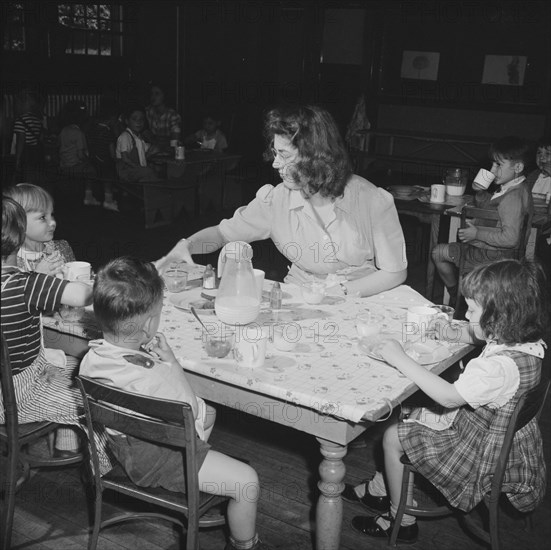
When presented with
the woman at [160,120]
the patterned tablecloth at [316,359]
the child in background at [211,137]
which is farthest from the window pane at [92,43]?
the patterned tablecloth at [316,359]

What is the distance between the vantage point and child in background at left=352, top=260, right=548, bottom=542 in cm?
199

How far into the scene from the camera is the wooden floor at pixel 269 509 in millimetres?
2418

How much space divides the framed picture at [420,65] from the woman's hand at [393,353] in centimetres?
1010

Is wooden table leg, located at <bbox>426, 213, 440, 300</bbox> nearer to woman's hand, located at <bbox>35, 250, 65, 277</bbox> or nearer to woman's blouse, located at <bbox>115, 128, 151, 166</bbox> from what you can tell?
woman's hand, located at <bbox>35, 250, 65, 277</bbox>

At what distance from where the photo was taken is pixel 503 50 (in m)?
10.9

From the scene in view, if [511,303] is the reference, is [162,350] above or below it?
below

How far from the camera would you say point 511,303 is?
6.71 feet

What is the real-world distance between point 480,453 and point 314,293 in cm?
85

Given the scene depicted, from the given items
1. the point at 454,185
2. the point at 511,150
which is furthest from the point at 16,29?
the point at 511,150

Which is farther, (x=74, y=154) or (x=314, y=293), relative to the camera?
(x=74, y=154)

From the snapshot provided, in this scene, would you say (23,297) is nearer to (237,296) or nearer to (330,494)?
(237,296)

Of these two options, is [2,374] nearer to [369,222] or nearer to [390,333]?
[390,333]

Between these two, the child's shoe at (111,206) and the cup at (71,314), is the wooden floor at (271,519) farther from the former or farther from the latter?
the child's shoe at (111,206)

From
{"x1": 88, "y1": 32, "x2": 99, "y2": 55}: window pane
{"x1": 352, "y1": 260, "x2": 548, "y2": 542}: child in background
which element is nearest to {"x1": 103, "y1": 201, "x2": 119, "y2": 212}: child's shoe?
{"x1": 88, "y1": 32, "x2": 99, "y2": 55}: window pane
